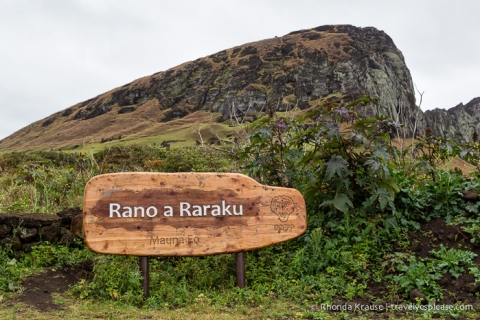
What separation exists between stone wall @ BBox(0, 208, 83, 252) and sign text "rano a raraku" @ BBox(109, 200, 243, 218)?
4.00 ft

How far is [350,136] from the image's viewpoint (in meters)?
4.59

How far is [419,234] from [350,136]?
1345mm

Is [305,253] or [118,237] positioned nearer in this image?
[118,237]

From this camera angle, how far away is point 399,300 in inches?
150

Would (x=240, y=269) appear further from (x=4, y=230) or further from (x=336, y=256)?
(x=4, y=230)

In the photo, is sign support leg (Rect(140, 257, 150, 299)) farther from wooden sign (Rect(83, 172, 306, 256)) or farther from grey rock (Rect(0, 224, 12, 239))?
grey rock (Rect(0, 224, 12, 239))

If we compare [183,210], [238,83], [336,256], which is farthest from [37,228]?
[238,83]

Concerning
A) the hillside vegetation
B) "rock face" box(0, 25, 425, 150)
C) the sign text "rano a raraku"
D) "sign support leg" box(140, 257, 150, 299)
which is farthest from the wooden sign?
"rock face" box(0, 25, 425, 150)

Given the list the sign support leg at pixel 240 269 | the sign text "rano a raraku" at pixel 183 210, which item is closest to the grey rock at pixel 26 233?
the sign text "rano a raraku" at pixel 183 210

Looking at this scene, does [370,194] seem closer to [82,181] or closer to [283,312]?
[283,312]

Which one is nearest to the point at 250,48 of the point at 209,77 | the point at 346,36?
the point at 209,77

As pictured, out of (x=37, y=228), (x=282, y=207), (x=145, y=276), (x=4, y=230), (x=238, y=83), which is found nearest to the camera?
(x=145, y=276)

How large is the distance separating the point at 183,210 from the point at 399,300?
2.22 m

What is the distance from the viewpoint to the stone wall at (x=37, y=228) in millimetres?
4773
